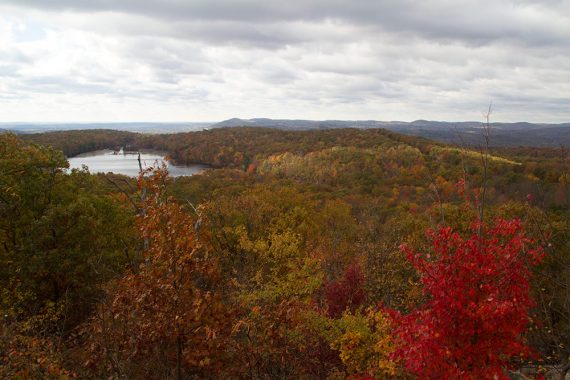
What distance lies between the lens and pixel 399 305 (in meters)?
21.5

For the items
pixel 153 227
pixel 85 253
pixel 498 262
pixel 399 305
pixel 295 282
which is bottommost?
pixel 399 305

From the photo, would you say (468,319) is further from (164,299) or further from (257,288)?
(257,288)

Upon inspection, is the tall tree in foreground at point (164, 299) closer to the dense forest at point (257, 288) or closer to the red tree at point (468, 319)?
the dense forest at point (257, 288)

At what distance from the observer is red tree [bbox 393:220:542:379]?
966 centimetres

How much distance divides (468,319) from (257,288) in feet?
48.8

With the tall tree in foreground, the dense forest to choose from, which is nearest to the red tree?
the dense forest

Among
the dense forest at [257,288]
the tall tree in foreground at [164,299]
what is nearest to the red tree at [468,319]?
the dense forest at [257,288]

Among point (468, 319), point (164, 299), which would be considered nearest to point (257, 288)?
point (468, 319)

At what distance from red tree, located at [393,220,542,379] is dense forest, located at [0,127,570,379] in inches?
1.9

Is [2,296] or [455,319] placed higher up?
[455,319]

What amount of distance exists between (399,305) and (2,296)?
18.7 m

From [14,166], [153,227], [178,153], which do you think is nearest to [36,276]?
[14,166]

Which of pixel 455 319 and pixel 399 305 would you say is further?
pixel 399 305

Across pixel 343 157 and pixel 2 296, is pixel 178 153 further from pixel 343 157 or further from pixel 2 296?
pixel 2 296
